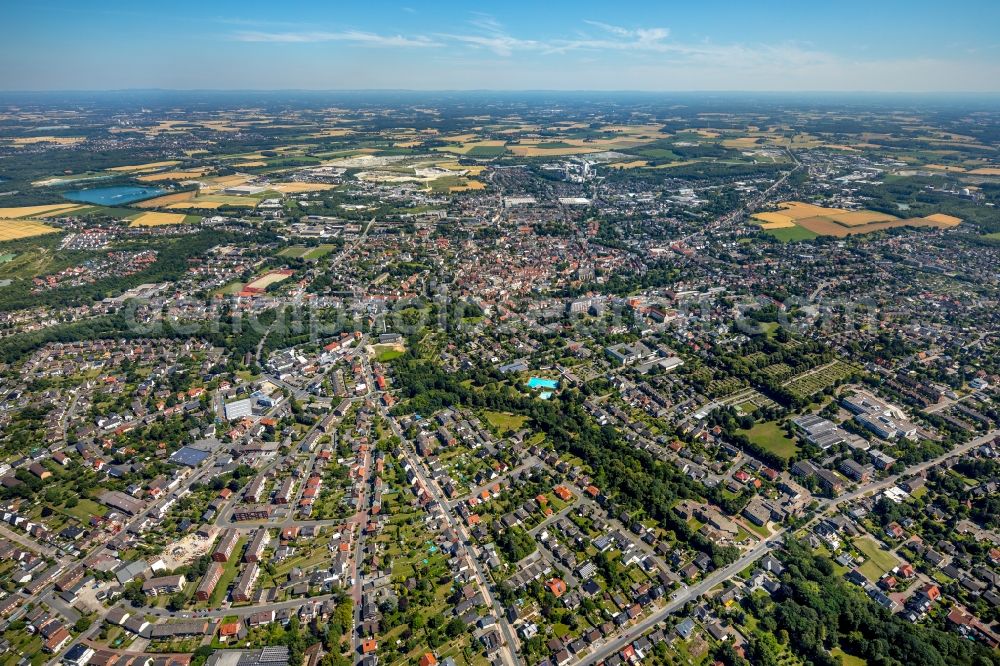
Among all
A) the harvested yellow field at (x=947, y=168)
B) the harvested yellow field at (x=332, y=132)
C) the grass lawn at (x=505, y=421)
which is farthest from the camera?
the harvested yellow field at (x=332, y=132)

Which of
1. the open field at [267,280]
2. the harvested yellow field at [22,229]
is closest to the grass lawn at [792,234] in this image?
the open field at [267,280]

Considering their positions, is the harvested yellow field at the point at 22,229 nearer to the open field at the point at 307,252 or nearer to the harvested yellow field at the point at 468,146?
the open field at the point at 307,252

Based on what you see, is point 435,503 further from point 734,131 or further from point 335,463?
point 734,131

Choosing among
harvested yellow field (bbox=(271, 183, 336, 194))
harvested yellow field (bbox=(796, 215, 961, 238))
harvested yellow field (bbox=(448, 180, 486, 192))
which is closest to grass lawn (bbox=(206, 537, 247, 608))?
harvested yellow field (bbox=(796, 215, 961, 238))

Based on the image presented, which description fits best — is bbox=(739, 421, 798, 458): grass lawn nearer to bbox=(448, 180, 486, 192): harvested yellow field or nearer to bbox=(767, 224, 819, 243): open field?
bbox=(767, 224, 819, 243): open field

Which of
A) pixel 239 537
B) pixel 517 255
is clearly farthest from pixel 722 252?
pixel 239 537

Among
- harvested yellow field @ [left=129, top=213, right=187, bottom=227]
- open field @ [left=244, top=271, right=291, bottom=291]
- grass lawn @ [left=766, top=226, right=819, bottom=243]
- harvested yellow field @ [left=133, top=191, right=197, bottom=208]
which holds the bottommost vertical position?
open field @ [left=244, top=271, right=291, bottom=291]

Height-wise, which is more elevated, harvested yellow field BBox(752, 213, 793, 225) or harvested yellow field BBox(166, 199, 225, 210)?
harvested yellow field BBox(166, 199, 225, 210)
